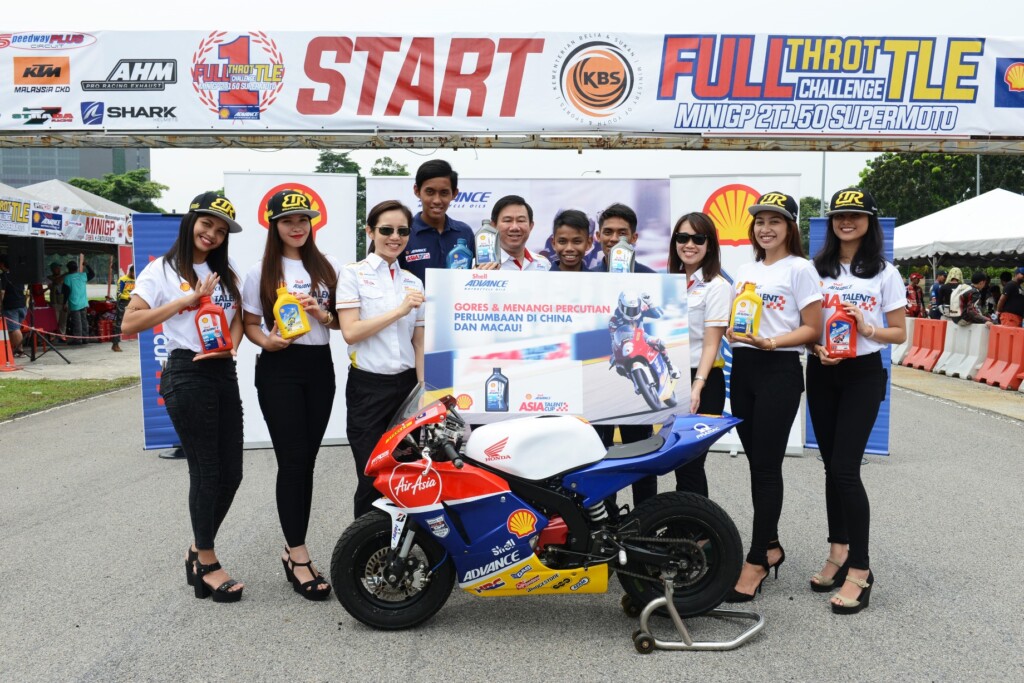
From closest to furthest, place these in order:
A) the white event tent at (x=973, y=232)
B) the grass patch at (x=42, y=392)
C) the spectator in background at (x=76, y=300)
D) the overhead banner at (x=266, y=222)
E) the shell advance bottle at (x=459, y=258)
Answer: the shell advance bottle at (x=459, y=258) < the overhead banner at (x=266, y=222) < the grass patch at (x=42, y=392) < the white event tent at (x=973, y=232) < the spectator in background at (x=76, y=300)

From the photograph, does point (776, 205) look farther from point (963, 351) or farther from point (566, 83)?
point (963, 351)

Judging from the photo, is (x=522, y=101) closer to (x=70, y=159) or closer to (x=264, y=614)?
(x=264, y=614)

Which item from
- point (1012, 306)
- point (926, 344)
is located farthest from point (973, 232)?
point (1012, 306)

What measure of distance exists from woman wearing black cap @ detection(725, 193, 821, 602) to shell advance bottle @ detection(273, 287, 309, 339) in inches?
83.6

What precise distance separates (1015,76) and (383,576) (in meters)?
9.97

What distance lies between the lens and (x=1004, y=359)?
14828 mm

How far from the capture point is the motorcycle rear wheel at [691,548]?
4.04 meters

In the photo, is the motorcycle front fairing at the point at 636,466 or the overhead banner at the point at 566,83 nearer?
the motorcycle front fairing at the point at 636,466

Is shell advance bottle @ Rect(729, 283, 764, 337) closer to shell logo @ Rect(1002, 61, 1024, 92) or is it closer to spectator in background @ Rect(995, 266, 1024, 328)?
shell logo @ Rect(1002, 61, 1024, 92)

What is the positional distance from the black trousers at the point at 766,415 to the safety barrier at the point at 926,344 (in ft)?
49.1

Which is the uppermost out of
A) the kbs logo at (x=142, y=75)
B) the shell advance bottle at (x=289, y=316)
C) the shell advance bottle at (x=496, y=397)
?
the kbs logo at (x=142, y=75)

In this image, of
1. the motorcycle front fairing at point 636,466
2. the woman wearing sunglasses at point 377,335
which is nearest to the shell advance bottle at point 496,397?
the woman wearing sunglasses at point 377,335

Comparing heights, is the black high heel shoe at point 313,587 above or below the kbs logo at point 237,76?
below

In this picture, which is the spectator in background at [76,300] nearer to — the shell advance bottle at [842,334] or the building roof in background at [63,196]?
the building roof in background at [63,196]
